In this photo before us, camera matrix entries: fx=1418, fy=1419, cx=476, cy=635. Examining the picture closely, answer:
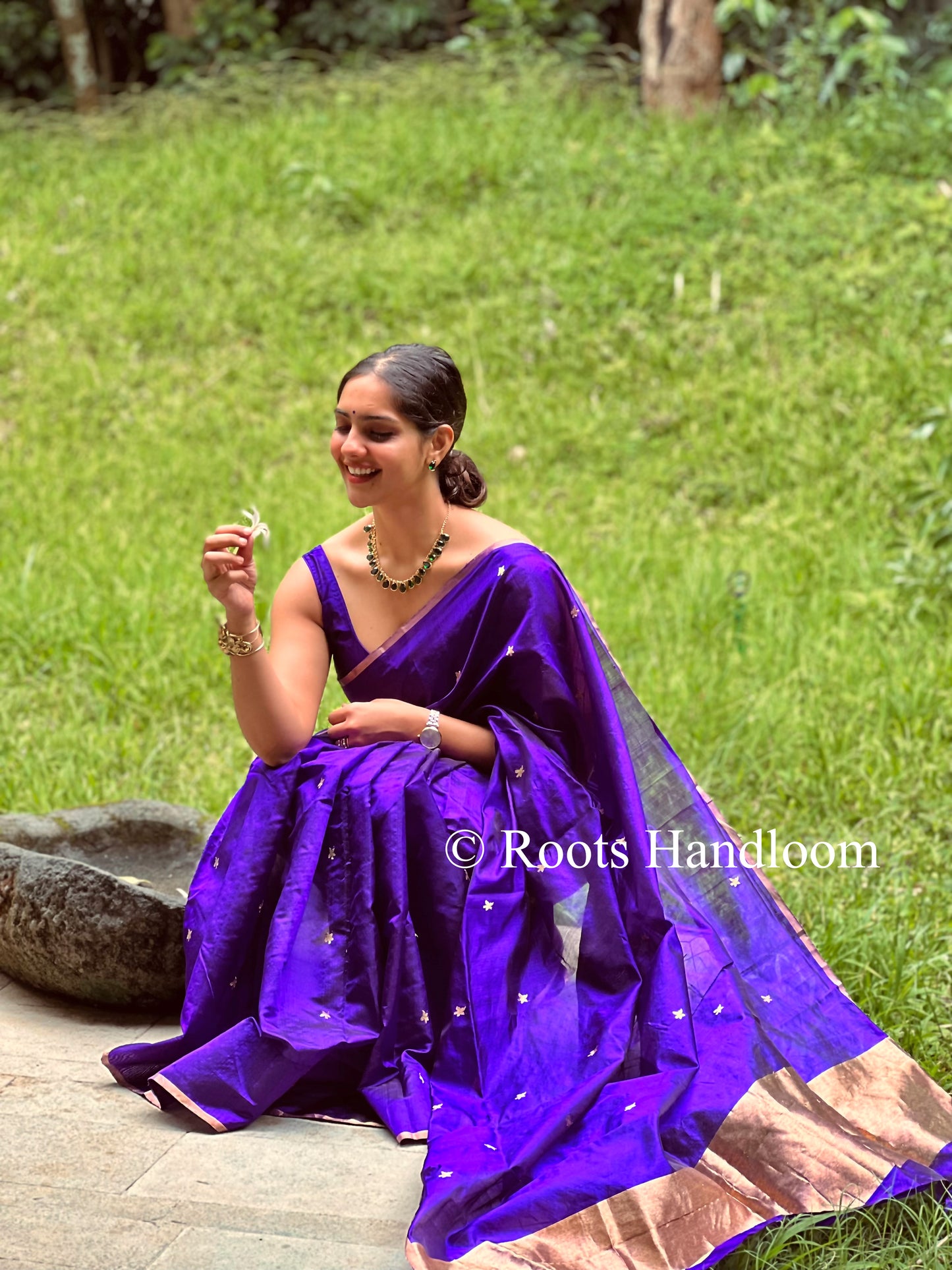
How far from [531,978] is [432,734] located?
1.56ft

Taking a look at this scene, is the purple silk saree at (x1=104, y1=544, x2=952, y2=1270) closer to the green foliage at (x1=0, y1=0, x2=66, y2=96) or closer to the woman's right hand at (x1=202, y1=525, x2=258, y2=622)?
the woman's right hand at (x1=202, y1=525, x2=258, y2=622)

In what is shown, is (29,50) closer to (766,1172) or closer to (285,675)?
(285,675)

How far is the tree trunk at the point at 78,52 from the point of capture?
31.6ft

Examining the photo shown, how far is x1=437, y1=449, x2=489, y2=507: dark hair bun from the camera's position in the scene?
2715 millimetres

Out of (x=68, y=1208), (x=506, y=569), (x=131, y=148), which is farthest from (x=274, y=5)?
(x=68, y=1208)

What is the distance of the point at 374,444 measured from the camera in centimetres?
255

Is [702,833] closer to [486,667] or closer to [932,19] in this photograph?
[486,667]

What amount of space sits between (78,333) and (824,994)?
5800mm

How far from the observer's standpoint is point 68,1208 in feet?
6.62

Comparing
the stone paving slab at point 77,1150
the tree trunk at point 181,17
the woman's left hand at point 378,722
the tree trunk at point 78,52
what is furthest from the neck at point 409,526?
the tree trunk at point 181,17

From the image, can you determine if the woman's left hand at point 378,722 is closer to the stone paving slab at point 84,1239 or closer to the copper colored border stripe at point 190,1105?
the copper colored border stripe at point 190,1105

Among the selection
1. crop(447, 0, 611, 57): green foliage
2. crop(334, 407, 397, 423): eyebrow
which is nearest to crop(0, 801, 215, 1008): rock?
crop(334, 407, 397, 423): eyebrow

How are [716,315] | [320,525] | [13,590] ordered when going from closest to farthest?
[13,590], [320,525], [716,315]

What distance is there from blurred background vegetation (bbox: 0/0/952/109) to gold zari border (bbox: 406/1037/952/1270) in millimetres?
Result: 6579
